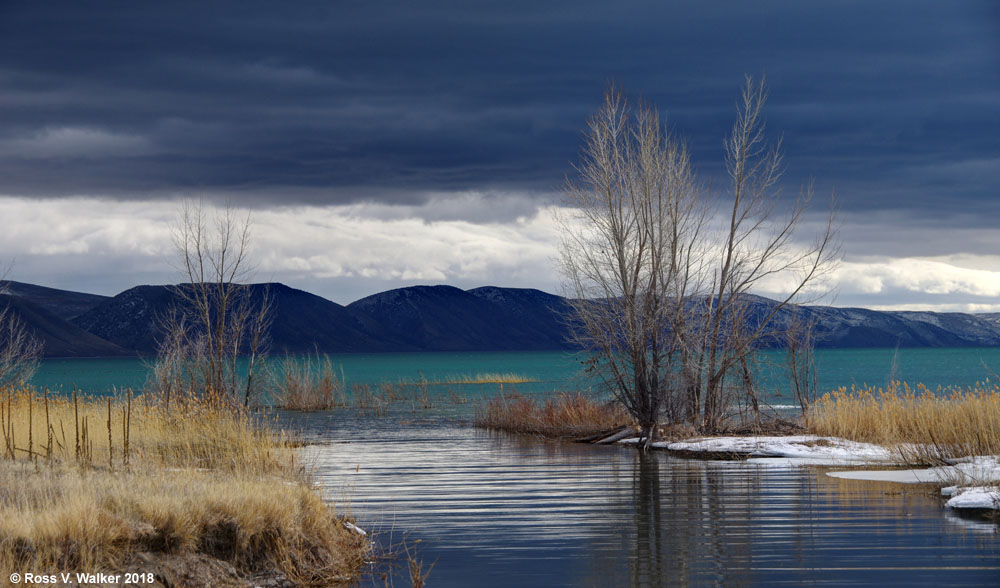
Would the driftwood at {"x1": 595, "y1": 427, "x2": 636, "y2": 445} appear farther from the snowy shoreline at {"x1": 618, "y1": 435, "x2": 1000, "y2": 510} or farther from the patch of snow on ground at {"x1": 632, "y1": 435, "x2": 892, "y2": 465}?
the patch of snow on ground at {"x1": 632, "y1": 435, "x2": 892, "y2": 465}

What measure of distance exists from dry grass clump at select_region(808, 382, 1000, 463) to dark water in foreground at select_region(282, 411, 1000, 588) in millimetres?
2566

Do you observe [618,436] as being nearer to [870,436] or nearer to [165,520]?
[870,436]

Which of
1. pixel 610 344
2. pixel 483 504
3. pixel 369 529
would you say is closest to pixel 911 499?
pixel 483 504

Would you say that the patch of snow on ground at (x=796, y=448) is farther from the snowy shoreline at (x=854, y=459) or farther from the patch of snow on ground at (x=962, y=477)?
the patch of snow on ground at (x=962, y=477)

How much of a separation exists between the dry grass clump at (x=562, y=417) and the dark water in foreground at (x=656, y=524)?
5.98 meters

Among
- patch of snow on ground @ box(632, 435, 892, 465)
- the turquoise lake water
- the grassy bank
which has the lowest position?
the turquoise lake water

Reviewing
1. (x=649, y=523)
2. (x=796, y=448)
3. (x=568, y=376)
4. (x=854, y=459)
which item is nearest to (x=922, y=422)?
(x=854, y=459)

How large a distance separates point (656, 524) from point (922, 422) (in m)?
9.22

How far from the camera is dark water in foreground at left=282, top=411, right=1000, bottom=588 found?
11.2 m

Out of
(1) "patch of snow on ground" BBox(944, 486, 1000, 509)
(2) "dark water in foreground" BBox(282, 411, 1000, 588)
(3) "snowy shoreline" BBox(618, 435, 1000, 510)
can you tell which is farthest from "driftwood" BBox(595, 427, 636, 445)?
(1) "patch of snow on ground" BBox(944, 486, 1000, 509)

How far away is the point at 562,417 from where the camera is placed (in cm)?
3033

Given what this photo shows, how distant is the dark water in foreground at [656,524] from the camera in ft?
36.9

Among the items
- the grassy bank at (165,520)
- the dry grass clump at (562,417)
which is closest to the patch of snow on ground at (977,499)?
the grassy bank at (165,520)

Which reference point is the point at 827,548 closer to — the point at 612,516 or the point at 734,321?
the point at 612,516
